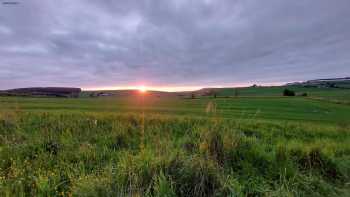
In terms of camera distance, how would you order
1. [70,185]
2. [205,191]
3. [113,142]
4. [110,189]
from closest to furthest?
[110,189] → [205,191] → [70,185] → [113,142]

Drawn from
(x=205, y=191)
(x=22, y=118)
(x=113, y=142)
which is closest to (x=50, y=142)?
(x=113, y=142)

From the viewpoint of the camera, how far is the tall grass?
261cm

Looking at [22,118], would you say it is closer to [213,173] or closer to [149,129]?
[149,129]

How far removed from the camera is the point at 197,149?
367 cm

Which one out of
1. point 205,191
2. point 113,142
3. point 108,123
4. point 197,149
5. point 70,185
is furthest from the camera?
point 108,123

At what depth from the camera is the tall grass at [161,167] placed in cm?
261

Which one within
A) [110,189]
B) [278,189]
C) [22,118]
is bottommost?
[278,189]

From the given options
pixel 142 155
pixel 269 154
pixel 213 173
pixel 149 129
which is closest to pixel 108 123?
pixel 149 129

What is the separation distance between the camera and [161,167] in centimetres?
289

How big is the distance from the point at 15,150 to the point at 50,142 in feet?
2.07

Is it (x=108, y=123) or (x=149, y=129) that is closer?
(x=149, y=129)

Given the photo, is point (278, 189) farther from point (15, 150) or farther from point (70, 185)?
point (15, 150)

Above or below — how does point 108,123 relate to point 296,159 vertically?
above

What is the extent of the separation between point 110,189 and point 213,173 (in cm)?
159
